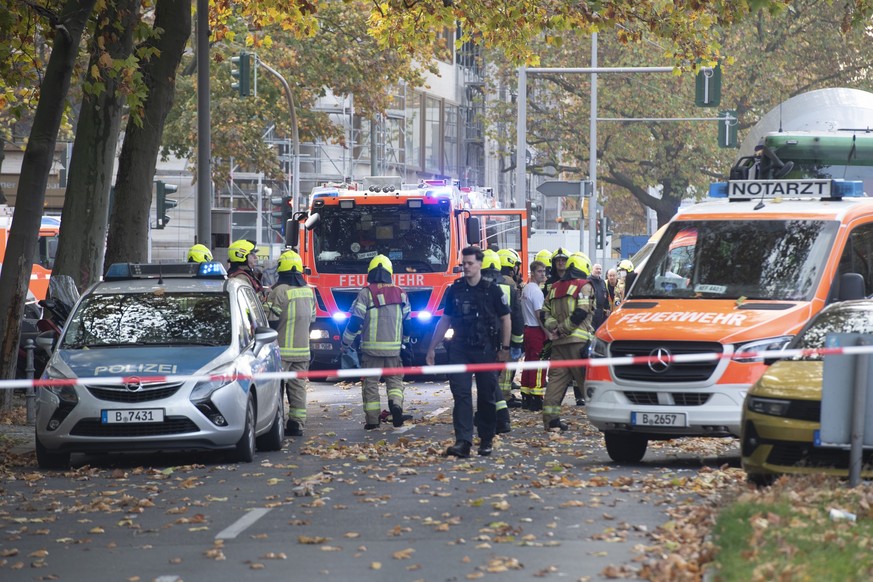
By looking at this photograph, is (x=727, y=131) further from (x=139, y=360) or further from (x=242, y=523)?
(x=242, y=523)

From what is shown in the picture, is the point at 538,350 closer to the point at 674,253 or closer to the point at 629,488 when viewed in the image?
the point at 674,253

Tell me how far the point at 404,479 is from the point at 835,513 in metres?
4.14

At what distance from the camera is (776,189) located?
15781mm

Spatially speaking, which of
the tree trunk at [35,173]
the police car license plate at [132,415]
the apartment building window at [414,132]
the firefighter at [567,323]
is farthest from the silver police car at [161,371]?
the apartment building window at [414,132]

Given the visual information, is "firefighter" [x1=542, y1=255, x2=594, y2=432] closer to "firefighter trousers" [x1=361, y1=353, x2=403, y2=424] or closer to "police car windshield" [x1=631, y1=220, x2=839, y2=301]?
"firefighter trousers" [x1=361, y1=353, x2=403, y2=424]

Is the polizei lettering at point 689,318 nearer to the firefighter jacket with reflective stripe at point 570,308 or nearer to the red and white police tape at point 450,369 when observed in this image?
the red and white police tape at point 450,369

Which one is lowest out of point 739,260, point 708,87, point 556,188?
point 739,260

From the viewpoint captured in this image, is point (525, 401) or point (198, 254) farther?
point (198, 254)

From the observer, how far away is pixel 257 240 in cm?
5825

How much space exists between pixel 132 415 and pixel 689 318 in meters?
4.54

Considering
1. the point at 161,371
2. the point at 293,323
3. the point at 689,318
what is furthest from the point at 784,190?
the point at 161,371

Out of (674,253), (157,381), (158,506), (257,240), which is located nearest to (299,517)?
(158,506)

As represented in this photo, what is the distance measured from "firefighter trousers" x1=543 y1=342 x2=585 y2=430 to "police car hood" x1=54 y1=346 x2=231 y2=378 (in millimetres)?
3826

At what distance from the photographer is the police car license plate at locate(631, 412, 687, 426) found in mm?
13359
